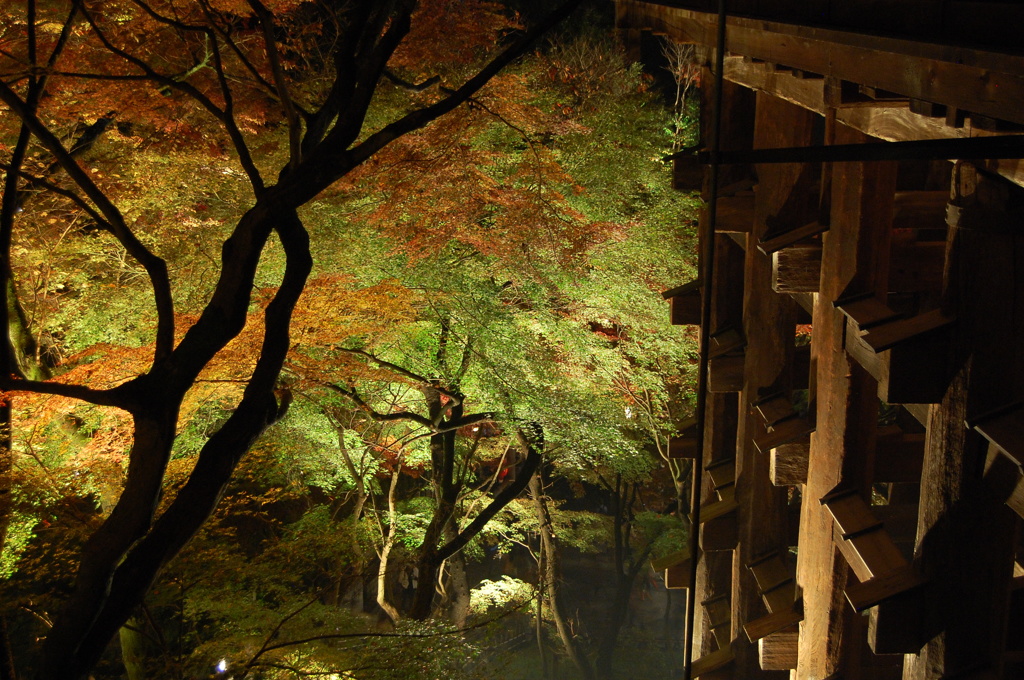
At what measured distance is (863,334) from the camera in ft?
7.84

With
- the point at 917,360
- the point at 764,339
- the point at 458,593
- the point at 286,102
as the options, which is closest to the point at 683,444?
the point at 764,339

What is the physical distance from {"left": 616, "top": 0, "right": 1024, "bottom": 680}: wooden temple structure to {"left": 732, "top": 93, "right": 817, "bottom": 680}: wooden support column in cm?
1

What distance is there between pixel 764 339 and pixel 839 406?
111 centimetres

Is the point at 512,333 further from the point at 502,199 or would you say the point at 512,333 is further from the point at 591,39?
the point at 591,39

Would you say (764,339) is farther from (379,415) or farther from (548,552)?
(548,552)

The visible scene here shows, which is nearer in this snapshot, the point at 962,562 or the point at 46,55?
the point at 962,562

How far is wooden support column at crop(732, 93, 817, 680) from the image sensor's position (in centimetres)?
356

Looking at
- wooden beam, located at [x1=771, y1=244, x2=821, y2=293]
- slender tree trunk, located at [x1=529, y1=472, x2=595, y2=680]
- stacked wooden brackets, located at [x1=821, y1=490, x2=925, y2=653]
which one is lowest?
slender tree trunk, located at [x1=529, y1=472, x2=595, y2=680]

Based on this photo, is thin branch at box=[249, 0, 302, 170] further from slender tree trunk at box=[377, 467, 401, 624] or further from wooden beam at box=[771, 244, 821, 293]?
slender tree trunk at box=[377, 467, 401, 624]

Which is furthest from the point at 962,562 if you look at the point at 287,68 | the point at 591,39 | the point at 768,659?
the point at 591,39

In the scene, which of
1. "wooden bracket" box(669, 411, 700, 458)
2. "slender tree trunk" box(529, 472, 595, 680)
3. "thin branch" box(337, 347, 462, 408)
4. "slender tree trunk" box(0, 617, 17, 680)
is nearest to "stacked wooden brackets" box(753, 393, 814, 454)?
"wooden bracket" box(669, 411, 700, 458)

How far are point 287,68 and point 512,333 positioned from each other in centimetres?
444

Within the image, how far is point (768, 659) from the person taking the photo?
364cm

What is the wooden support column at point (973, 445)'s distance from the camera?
1.91m
